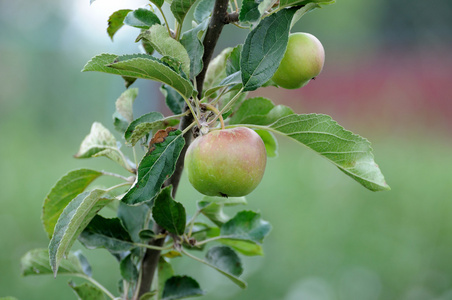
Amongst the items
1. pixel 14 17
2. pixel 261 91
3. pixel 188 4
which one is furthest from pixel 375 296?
pixel 14 17

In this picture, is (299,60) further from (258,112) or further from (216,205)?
(216,205)

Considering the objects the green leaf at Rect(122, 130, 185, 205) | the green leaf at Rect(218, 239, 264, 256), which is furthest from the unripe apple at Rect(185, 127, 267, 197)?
the green leaf at Rect(218, 239, 264, 256)

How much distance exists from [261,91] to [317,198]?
1336 mm

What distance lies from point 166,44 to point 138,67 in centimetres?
6

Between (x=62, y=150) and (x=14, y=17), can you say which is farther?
(x=14, y=17)

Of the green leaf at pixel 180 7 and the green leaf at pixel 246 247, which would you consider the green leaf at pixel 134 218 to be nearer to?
the green leaf at pixel 246 247

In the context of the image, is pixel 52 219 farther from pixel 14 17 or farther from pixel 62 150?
pixel 14 17

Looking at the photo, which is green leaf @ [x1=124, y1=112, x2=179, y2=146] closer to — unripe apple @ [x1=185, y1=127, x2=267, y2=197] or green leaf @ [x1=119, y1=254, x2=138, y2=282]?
unripe apple @ [x1=185, y1=127, x2=267, y2=197]

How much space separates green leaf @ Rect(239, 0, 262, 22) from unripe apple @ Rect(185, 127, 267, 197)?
A: 0.11 meters

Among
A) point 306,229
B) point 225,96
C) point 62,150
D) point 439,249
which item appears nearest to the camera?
point 225,96

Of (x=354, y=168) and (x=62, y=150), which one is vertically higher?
(x=354, y=168)

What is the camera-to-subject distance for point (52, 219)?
25.2 inches

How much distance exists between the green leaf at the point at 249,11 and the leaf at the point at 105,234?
0.29 m

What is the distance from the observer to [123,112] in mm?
677
